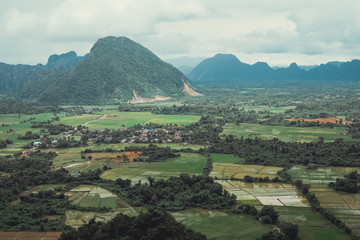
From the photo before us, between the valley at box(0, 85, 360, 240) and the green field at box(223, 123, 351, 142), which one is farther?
the green field at box(223, 123, 351, 142)

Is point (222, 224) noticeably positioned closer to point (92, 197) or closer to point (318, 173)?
point (92, 197)

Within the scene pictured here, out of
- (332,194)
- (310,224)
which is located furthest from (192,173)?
(310,224)

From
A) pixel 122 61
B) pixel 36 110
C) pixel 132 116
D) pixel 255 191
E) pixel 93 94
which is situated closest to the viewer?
pixel 255 191

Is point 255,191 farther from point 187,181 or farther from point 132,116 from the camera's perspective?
point 132,116

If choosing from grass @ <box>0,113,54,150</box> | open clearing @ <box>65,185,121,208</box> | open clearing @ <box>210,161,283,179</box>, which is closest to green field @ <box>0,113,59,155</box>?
grass @ <box>0,113,54,150</box>

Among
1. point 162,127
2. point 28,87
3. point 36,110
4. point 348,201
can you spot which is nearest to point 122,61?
point 28,87

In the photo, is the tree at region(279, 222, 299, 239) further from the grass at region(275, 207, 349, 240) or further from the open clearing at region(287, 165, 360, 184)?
the open clearing at region(287, 165, 360, 184)
